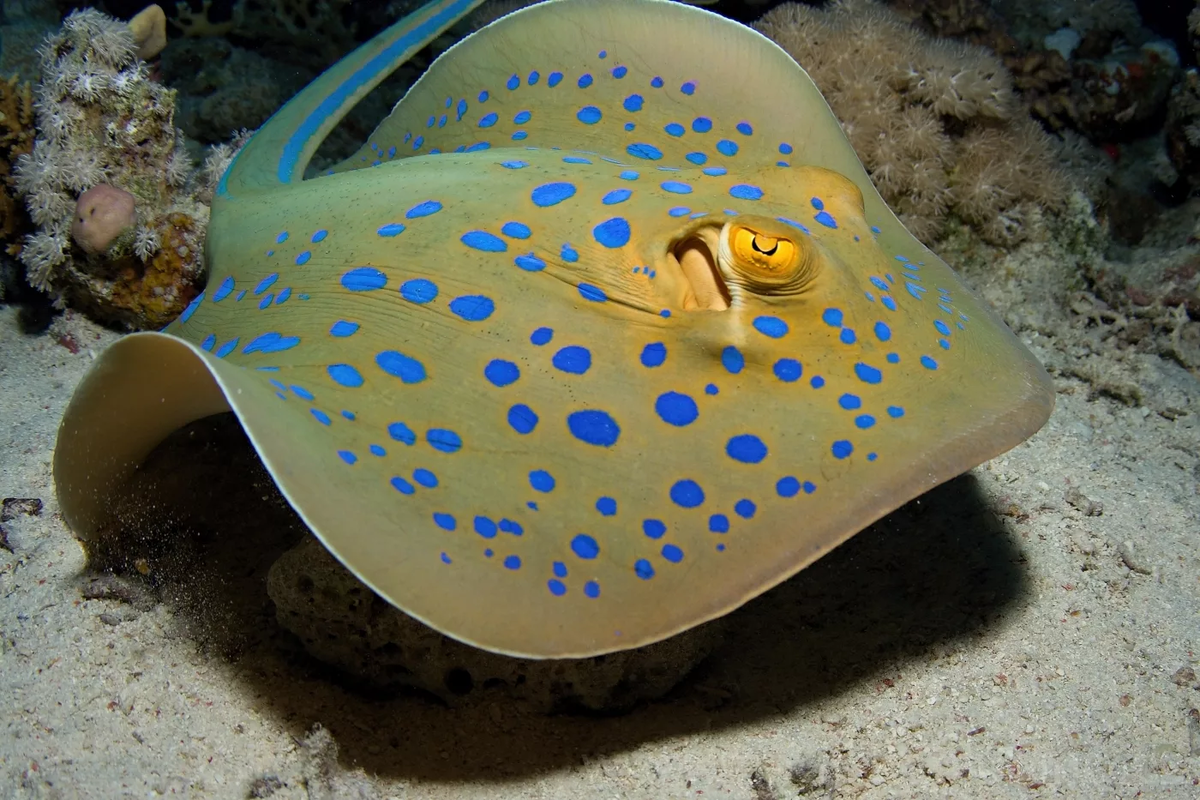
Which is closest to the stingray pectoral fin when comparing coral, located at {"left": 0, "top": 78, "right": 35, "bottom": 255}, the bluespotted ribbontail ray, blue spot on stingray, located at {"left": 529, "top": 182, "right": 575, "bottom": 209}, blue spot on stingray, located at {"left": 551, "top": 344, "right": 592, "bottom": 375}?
the bluespotted ribbontail ray

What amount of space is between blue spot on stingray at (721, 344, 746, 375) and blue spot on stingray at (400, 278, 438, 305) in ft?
3.51

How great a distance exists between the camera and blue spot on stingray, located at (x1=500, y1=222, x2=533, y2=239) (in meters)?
2.83

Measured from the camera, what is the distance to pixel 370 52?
4289mm

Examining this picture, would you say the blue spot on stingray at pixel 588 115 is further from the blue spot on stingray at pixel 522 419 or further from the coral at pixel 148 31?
the coral at pixel 148 31

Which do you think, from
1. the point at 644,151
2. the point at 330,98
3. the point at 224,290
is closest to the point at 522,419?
the point at 224,290

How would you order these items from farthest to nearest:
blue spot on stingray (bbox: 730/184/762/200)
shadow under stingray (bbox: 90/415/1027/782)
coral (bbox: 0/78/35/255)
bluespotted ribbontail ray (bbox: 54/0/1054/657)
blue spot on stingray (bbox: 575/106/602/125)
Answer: coral (bbox: 0/78/35/255)
blue spot on stingray (bbox: 575/106/602/125)
shadow under stingray (bbox: 90/415/1027/782)
blue spot on stingray (bbox: 730/184/762/200)
bluespotted ribbontail ray (bbox: 54/0/1054/657)

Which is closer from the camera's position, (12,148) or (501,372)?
(501,372)

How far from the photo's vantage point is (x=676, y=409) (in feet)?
7.78

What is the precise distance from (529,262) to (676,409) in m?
0.84

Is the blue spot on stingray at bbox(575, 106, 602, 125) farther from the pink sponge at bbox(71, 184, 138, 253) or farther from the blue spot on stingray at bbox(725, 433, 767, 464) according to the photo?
the pink sponge at bbox(71, 184, 138, 253)

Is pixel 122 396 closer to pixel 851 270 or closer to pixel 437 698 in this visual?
pixel 437 698

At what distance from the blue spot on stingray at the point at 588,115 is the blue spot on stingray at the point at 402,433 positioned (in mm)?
2275

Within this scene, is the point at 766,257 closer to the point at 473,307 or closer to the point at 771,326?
the point at 771,326

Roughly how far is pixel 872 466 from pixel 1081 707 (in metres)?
1.61
